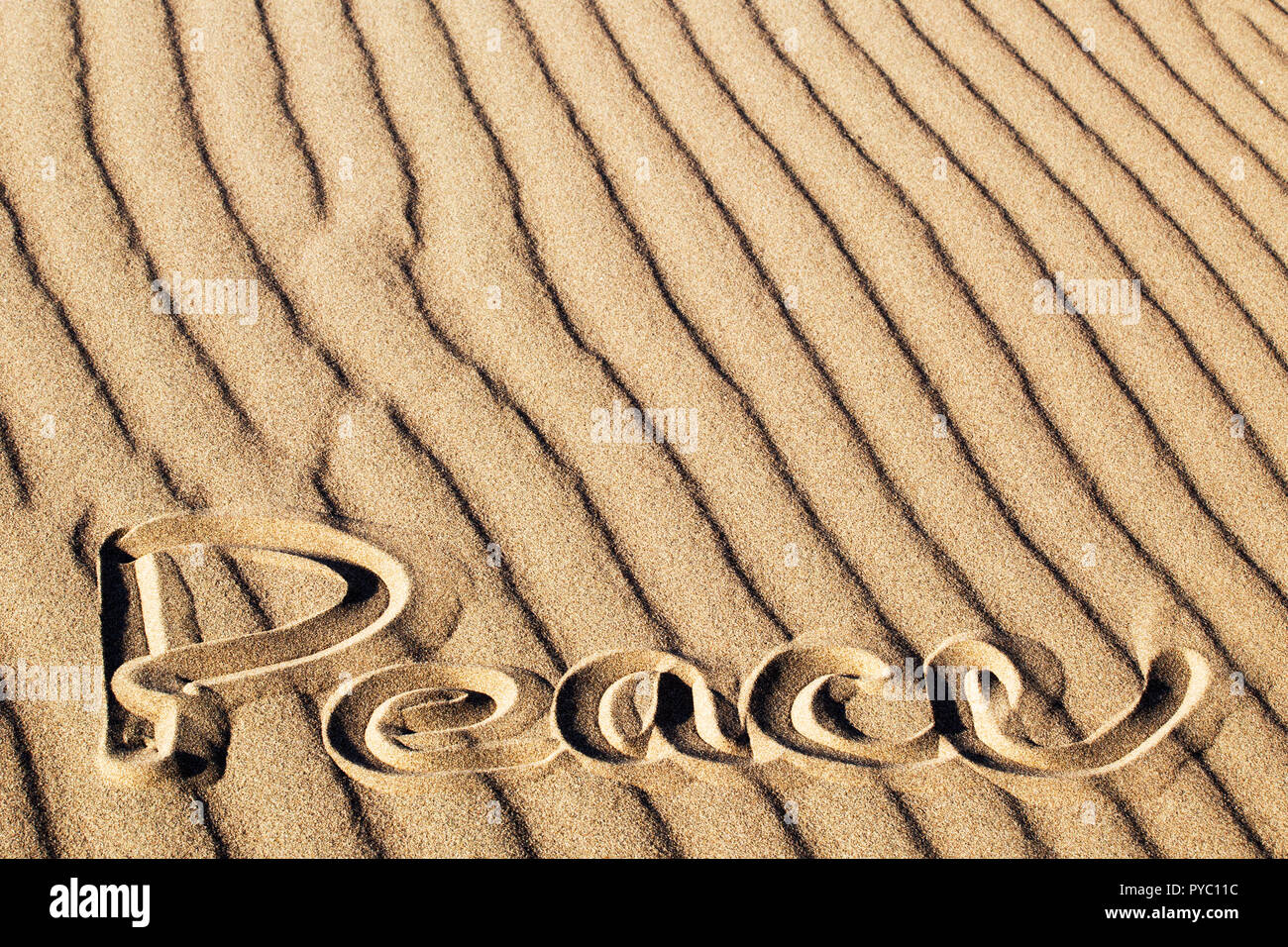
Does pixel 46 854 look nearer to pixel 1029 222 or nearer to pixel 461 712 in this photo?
pixel 461 712

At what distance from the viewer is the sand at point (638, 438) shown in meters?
1.95

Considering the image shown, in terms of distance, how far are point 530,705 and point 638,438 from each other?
624mm

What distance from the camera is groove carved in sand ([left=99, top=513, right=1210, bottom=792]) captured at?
6.38 ft

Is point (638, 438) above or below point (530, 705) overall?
above

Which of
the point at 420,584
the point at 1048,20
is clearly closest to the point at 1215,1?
the point at 1048,20

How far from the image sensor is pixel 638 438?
2385 mm

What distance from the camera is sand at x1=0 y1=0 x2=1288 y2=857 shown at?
195 cm

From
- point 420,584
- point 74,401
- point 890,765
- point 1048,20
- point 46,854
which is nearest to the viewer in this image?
point 46,854

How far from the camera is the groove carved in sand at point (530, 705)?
194cm

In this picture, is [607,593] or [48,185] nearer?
[607,593]

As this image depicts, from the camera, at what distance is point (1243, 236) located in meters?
2.82

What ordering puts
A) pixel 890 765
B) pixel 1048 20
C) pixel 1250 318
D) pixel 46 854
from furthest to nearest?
pixel 1048 20 → pixel 1250 318 → pixel 890 765 → pixel 46 854

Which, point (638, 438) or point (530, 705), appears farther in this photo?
point (638, 438)

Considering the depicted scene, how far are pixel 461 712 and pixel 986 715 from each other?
0.90 meters
